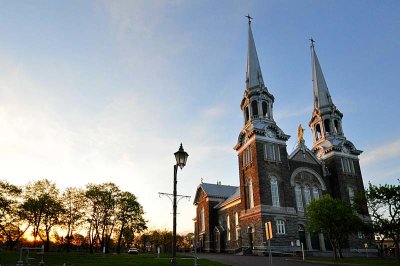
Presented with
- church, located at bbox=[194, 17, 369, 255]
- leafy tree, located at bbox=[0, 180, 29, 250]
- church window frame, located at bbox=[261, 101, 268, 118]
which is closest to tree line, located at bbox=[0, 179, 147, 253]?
leafy tree, located at bbox=[0, 180, 29, 250]

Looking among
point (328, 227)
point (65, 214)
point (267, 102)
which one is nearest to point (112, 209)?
point (65, 214)

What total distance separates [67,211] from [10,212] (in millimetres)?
9503

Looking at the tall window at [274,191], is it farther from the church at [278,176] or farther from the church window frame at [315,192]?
the church window frame at [315,192]

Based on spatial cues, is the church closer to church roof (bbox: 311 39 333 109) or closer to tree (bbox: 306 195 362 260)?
church roof (bbox: 311 39 333 109)

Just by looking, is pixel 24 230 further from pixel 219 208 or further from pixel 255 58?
pixel 255 58

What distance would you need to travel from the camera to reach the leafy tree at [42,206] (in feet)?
176

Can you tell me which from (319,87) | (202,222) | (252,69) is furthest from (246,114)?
(202,222)

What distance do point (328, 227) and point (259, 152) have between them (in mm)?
13788

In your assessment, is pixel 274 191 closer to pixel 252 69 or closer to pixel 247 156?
pixel 247 156

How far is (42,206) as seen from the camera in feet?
177

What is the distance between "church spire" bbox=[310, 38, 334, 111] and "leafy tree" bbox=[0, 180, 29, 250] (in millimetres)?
56100

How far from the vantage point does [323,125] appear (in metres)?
53.7

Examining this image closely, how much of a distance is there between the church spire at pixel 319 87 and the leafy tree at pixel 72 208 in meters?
48.3

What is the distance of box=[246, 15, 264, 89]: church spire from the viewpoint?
5084cm
